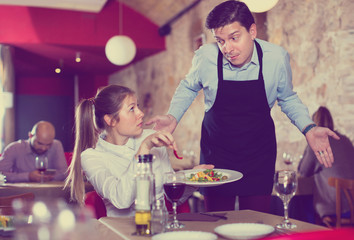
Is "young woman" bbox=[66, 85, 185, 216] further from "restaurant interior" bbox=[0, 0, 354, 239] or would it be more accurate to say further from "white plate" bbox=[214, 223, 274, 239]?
"white plate" bbox=[214, 223, 274, 239]

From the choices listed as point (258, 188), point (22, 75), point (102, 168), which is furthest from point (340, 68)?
point (22, 75)

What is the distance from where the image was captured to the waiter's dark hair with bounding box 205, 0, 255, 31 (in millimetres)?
1929

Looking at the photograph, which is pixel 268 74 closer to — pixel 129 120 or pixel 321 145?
pixel 321 145

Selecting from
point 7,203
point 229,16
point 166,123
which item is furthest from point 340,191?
point 7,203

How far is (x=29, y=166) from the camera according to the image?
3.90 meters

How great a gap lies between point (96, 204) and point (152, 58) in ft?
20.0

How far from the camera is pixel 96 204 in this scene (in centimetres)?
207

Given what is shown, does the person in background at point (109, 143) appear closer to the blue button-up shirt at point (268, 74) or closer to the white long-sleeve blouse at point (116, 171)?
the white long-sleeve blouse at point (116, 171)

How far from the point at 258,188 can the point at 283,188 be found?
663mm

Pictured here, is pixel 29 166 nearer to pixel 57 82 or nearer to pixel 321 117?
pixel 321 117

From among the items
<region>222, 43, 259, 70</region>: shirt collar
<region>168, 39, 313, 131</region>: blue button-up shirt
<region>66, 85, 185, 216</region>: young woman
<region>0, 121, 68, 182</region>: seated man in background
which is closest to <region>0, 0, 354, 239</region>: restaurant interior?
<region>66, 85, 185, 216</region>: young woman

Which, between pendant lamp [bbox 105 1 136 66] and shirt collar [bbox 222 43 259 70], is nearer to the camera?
shirt collar [bbox 222 43 259 70]

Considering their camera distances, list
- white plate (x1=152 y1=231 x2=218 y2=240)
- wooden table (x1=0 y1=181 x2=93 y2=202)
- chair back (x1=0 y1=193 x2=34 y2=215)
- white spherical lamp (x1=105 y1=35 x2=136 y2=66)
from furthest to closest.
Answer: white spherical lamp (x1=105 y1=35 x2=136 y2=66) → wooden table (x1=0 y1=181 x2=93 y2=202) → chair back (x1=0 y1=193 x2=34 y2=215) → white plate (x1=152 y1=231 x2=218 y2=240)

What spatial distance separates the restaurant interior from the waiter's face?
0.76 meters
